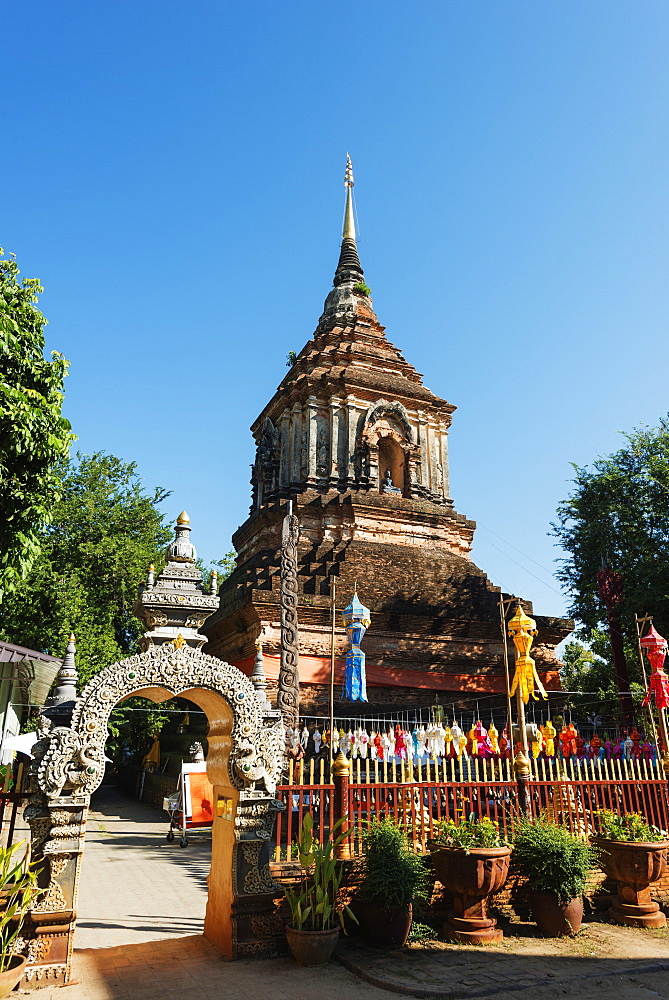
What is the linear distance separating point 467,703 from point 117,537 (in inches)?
533

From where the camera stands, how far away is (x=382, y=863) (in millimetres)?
7031

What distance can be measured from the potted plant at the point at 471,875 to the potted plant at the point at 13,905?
421cm

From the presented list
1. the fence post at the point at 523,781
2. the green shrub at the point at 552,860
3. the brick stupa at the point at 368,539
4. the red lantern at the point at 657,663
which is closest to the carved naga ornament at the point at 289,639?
the brick stupa at the point at 368,539

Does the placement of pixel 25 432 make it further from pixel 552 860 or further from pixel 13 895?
pixel 552 860

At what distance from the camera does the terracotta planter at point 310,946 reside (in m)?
6.54

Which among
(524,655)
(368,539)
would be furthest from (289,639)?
(368,539)

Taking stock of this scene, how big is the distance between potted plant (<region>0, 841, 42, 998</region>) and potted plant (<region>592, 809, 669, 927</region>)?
22.1 ft

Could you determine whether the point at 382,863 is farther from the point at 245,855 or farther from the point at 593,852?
the point at 593,852

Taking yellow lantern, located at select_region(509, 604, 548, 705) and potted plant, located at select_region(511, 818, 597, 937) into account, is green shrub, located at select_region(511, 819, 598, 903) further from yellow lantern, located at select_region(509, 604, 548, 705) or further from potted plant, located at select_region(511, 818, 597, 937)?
yellow lantern, located at select_region(509, 604, 548, 705)

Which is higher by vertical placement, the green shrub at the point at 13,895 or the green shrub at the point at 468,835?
the green shrub at the point at 468,835

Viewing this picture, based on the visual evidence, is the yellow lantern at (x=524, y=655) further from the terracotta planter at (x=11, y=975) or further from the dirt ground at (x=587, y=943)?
the terracotta planter at (x=11, y=975)

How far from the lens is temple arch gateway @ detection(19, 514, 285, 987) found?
6293 millimetres

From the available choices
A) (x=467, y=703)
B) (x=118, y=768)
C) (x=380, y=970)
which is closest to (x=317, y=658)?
(x=467, y=703)

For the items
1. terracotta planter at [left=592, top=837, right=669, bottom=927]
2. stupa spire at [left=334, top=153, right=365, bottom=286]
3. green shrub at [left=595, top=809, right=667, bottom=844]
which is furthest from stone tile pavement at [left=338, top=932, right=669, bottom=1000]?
stupa spire at [left=334, top=153, right=365, bottom=286]
